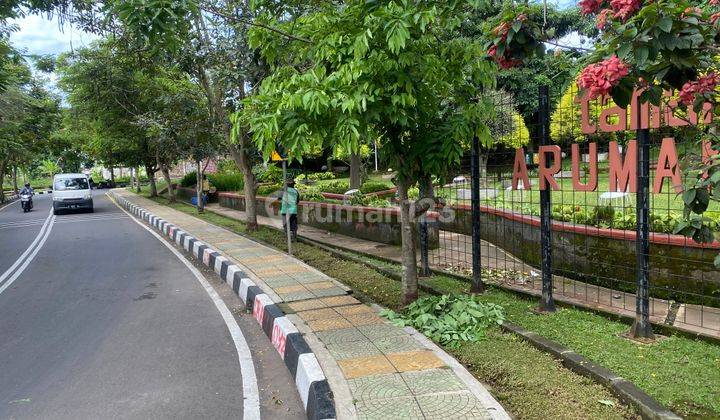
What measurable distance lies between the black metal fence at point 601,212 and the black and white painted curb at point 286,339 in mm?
2531

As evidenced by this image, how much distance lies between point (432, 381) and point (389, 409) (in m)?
0.53

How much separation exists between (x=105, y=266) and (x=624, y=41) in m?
9.95

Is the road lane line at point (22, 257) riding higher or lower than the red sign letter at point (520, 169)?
lower

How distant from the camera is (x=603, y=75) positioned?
249cm

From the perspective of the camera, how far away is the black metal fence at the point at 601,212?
4613 mm

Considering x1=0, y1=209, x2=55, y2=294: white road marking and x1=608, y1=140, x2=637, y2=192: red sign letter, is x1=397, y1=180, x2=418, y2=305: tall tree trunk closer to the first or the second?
x1=608, y1=140, x2=637, y2=192: red sign letter

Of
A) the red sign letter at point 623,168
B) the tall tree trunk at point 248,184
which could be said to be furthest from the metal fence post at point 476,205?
the tall tree trunk at point 248,184

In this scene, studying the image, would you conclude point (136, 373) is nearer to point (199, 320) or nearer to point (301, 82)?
point (199, 320)

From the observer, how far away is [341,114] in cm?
462

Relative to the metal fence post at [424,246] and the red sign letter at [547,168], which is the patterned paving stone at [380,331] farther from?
the metal fence post at [424,246]

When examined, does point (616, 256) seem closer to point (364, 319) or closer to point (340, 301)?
point (364, 319)

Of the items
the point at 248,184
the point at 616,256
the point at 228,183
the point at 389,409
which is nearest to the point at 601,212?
the point at 616,256

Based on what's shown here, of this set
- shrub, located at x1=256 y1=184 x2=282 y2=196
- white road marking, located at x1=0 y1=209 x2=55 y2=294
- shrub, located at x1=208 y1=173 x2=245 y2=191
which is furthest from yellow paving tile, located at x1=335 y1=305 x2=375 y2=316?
shrub, located at x1=208 y1=173 x2=245 y2=191

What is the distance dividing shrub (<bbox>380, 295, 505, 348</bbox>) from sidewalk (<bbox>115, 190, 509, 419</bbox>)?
17cm
